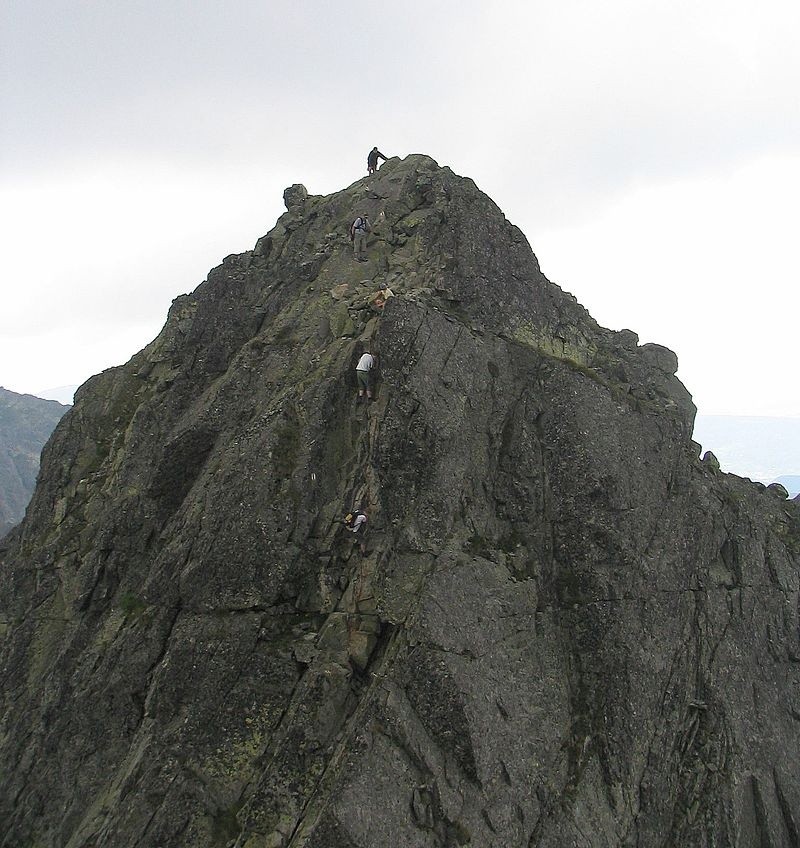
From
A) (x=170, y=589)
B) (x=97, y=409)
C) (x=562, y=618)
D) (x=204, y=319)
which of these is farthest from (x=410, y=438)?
(x=97, y=409)

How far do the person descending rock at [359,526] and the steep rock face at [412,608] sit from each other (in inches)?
13.7

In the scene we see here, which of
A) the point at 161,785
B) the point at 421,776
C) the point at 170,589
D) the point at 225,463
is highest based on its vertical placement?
the point at 225,463

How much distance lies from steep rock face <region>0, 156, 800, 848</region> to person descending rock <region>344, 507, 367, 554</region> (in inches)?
13.7

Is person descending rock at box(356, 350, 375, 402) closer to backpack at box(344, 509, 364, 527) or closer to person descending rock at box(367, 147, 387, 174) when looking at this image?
backpack at box(344, 509, 364, 527)

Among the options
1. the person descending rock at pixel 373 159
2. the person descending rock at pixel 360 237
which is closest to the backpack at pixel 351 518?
the person descending rock at pixel 360 237

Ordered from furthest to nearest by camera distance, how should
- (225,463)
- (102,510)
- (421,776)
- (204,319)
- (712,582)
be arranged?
(204,319), (102,510), (712,582), (225,463), (421,776)

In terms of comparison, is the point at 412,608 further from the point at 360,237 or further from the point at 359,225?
the point at 359,225

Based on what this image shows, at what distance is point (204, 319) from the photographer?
36.0 m

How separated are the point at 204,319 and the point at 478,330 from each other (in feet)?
53.2

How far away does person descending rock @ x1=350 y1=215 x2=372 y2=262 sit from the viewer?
3422 centimetres

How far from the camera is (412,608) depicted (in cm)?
2292

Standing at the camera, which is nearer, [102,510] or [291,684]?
[291,684]

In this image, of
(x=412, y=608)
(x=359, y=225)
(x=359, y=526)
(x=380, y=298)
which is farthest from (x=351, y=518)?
(x=359, y=225)

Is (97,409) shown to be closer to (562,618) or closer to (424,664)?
(424,664)
